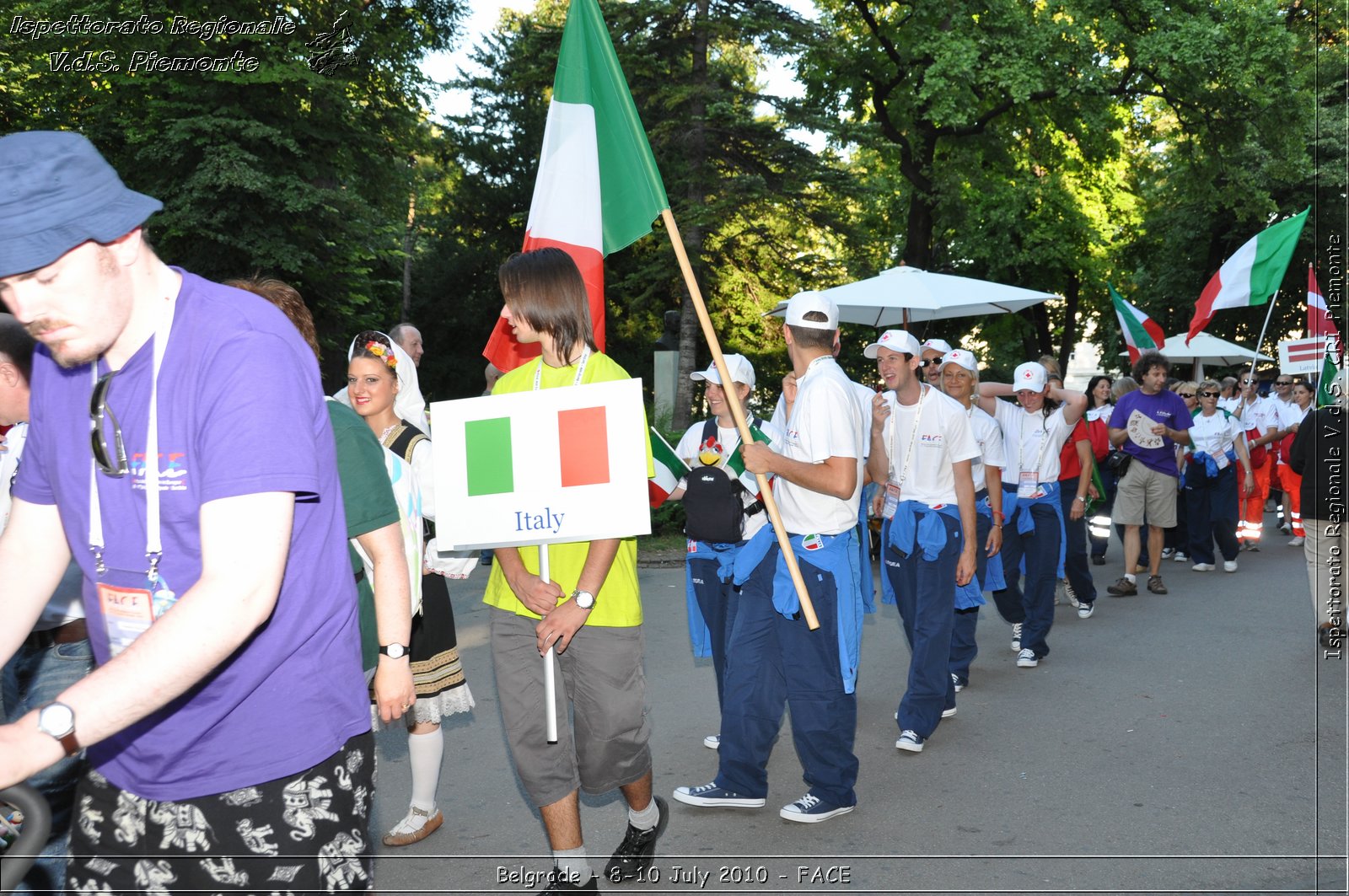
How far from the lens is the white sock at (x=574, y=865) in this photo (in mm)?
3770

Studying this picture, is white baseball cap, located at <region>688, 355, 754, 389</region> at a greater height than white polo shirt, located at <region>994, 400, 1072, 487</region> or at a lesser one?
greater

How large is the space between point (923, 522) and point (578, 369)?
9.48ft

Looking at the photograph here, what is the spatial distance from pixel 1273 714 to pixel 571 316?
498cm

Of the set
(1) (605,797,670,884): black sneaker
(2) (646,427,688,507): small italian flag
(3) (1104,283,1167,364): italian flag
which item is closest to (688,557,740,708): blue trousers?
(2) (646,427,688,507): small italian flag

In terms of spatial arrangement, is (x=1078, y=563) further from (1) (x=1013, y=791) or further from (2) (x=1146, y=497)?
(1) (x=1013, y=791)

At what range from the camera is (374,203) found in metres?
21.0

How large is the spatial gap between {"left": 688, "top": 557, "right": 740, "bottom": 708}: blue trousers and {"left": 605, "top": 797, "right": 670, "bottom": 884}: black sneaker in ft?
4.73

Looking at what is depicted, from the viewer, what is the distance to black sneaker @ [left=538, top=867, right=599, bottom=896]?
12.4 feet

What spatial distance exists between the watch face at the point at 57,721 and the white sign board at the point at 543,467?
6.80 feet

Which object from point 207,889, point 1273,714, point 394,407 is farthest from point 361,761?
point 1273,714

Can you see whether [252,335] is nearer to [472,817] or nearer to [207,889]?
[207,889]

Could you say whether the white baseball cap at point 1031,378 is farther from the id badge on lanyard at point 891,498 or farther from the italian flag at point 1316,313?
the italian flag at point 1316,313

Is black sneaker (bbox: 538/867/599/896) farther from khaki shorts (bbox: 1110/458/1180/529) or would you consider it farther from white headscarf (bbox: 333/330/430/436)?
khaki shorts (bbox: 1110/458/1180/529)

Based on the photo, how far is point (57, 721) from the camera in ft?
5.22
